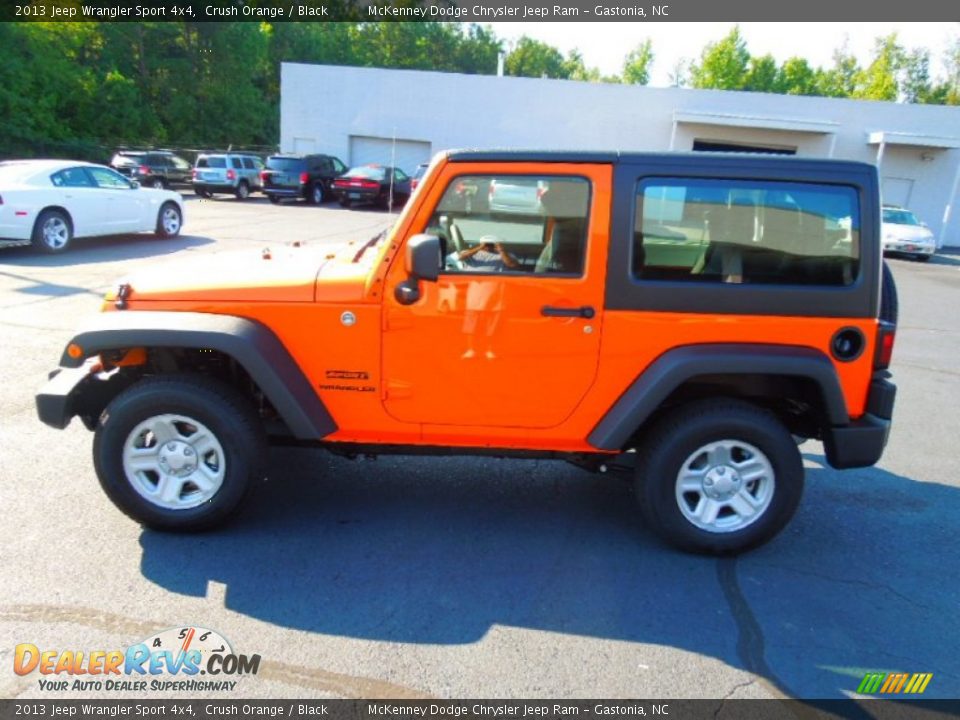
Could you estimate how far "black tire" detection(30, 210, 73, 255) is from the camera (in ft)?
35.2

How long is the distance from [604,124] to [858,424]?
81.4ft

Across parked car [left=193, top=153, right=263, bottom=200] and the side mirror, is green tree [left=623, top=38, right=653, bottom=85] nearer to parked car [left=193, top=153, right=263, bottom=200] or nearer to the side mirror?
parked car [left=193, top=153, right=263, bottom=200]

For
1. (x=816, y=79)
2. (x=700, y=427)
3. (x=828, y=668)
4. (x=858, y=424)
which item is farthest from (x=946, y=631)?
(x=816, y=79)

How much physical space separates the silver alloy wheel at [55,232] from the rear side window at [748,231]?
11099 mm

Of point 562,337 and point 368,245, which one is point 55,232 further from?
point 562,337

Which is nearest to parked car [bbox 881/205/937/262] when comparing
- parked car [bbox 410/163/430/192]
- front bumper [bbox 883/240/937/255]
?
front bumper [bbox 883/240/937/255]

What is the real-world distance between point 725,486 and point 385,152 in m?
26.9

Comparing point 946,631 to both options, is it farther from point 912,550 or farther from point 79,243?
point 79,243

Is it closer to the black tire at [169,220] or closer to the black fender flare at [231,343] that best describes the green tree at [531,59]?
the black tire at [169,220]

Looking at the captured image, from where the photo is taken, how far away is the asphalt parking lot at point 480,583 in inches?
103

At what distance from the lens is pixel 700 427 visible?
330cm

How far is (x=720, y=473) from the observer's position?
339 cm

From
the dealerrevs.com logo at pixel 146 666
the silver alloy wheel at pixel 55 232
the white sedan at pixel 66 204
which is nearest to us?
the dealerrevs.com logo at pixel 146 666

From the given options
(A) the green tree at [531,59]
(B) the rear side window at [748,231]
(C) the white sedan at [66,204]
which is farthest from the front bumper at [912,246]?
(A) the green tree at [531,59]
